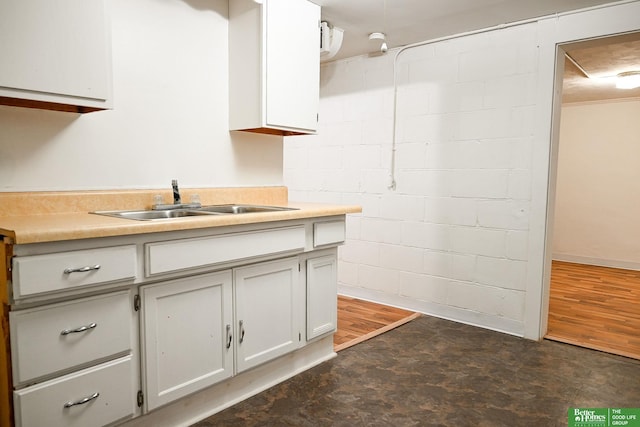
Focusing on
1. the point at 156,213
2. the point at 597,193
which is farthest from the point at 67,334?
the point at 597,193

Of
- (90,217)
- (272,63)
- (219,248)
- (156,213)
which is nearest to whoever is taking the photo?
(90,217)

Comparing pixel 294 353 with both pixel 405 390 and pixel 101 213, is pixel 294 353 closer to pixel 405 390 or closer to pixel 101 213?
pixel 405 390

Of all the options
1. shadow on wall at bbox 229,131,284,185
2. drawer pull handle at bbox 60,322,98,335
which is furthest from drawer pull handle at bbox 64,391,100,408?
shadow on wall at bbox 229,131,284,185

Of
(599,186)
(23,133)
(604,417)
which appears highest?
(23,133)

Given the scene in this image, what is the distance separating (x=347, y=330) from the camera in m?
3.19

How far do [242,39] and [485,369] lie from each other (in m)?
2.33

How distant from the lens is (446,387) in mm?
2320

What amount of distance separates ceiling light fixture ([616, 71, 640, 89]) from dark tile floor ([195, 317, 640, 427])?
280 cm

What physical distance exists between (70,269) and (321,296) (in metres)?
1.39

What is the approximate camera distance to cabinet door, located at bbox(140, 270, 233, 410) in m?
1.74

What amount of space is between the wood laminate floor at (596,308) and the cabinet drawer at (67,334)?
8.99 feet

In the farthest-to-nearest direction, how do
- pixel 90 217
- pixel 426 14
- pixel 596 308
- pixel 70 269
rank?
1. pixel 596 308
2. pixel 426 14
3. pixel 90 217
4. pixel 70 269

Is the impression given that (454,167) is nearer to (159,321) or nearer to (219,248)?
(219,248)

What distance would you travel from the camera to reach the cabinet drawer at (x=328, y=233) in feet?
7.98
